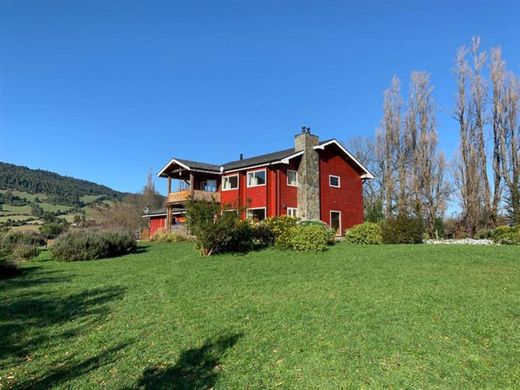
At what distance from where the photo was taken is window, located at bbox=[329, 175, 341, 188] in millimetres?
29047

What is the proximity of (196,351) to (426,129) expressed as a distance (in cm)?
3073

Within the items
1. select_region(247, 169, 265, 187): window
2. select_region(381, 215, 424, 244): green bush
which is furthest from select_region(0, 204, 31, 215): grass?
select_region(381, 215, 424, 244): green bush

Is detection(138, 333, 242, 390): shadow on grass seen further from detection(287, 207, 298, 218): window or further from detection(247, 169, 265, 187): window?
detection(247, 169, 265, 187): window

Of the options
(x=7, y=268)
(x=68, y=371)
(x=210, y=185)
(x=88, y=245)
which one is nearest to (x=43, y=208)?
(x=210, y=185)

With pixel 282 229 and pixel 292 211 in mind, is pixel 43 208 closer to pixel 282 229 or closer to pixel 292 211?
pixel 292 211

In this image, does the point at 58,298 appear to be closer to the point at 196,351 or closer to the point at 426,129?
the point at 196,351

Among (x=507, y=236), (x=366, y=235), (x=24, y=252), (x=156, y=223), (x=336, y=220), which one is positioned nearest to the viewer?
(x=24, y=252)

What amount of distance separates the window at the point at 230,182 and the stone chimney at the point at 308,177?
5085 mm

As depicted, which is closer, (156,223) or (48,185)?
(156,223)

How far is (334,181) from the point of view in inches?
1157

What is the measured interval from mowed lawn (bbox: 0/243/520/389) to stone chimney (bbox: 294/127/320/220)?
1555 cm

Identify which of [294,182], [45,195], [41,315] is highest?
[45,195]

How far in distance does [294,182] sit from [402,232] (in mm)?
10156

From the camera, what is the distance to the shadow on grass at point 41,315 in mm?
5906
